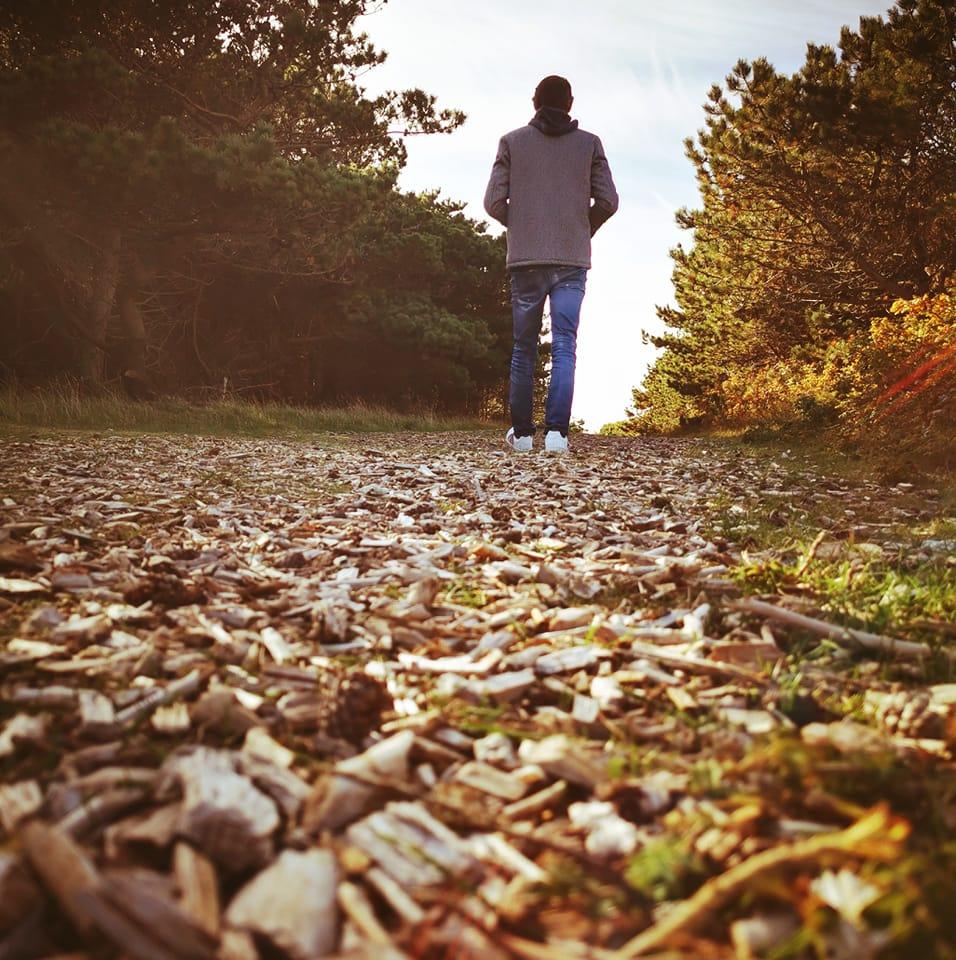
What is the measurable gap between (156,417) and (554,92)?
23.9ft

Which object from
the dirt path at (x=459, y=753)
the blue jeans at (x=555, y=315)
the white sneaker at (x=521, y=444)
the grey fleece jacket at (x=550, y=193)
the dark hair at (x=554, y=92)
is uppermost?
the dark hair at (x=554, y=92)

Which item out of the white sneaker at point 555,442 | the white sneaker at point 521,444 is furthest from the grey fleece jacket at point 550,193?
the white sneaker at point 521,444

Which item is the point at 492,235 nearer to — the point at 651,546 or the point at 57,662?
the point at 651,546

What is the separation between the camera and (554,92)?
6.57 m

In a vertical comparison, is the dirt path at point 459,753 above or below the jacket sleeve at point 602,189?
below

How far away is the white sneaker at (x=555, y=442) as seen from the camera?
6.96m

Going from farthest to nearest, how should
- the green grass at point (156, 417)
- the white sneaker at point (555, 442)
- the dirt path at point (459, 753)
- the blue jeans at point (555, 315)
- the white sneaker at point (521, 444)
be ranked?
the green grass at point (156, 417)
the white sneaker at point (521, 444)
the white sneaker at point (555, 442)
the blue jeans at point (555, 315)
the dirt path at point (459, 753)

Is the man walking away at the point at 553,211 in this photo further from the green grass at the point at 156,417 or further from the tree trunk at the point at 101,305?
the tree trunk at the point at 101,305

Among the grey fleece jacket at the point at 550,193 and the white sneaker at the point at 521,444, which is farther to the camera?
the white sneaker at the point at 521,444

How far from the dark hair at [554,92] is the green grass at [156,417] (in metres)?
5.83

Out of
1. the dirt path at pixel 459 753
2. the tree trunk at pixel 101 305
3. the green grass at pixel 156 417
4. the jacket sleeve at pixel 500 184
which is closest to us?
the dirt path at pixel 459 753

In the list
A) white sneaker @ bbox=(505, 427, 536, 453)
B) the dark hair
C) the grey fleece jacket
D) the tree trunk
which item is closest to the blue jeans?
the grey fleece jacket

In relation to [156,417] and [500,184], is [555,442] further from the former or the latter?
[156,417]

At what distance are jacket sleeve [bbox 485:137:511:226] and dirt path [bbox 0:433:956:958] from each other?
4800 millimetres
